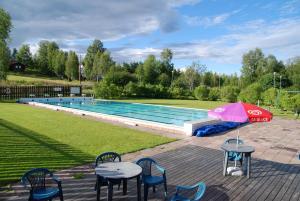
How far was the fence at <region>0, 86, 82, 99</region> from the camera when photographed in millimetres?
27141

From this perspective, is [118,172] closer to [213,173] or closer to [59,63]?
[213,173]

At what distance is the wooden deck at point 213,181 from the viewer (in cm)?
523

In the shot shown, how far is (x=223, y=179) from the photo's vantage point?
6.24m

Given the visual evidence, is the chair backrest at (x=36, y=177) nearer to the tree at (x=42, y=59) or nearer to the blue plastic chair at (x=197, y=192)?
the blue plastic chair at (x=197, y=192)

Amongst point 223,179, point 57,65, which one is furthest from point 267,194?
point 57,65

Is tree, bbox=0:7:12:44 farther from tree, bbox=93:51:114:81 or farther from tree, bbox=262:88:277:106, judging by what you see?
tree, bbox=262:88:277:106

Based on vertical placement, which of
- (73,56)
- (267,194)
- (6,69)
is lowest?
(267,194)

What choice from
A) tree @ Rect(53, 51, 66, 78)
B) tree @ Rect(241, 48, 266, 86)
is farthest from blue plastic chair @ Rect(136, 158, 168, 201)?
tree @ Rect(241, 48, 266, 86)

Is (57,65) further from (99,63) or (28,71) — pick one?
(99,63)

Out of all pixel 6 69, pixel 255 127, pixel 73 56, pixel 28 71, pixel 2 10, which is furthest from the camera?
pixel 28 71

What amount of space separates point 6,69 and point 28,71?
36439 millimetres

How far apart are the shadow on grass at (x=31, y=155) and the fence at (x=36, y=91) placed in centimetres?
1903

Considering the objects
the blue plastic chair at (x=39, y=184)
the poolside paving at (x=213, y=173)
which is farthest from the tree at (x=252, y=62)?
the blue plastic chair at (x=39, y=184)

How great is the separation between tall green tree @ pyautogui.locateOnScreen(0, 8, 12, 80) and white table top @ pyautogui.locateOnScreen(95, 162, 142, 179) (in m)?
25.1
